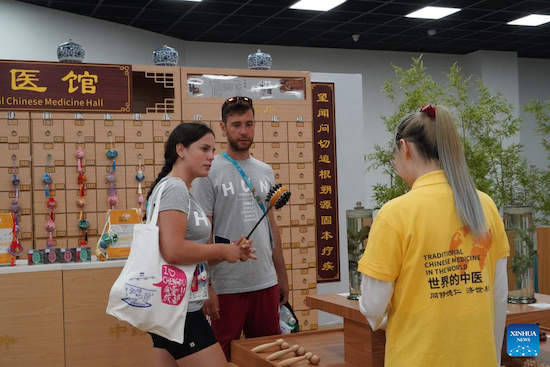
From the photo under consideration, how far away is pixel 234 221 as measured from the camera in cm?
289

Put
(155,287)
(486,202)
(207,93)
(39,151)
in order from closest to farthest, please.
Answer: (486,202) → (155,287) → (39,151) → (207,93)

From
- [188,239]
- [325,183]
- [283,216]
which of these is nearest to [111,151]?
[283,216]

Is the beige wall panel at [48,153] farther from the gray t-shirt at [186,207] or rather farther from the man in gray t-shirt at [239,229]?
the gray t-shirt at [186,207]

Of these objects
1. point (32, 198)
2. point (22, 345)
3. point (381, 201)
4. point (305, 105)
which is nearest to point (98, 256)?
point (22, 345)

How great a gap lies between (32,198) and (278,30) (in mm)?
5059

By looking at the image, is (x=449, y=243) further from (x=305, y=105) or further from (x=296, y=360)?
(x=305, y=105)

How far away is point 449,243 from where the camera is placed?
1.64 m

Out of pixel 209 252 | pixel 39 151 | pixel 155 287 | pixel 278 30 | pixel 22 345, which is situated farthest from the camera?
pixel 278 30

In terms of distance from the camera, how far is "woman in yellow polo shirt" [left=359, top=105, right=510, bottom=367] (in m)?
1.63

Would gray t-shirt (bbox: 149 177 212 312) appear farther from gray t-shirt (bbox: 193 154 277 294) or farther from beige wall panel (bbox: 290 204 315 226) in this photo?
beige wall panel (bbox: 290 204 315 226)

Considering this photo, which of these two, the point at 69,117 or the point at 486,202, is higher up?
the point at 69,117

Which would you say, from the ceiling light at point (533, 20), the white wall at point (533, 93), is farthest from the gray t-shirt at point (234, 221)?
the white wall at point (533, 93)

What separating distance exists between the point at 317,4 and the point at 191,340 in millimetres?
6268

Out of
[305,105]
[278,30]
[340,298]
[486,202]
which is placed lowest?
[340,298]
